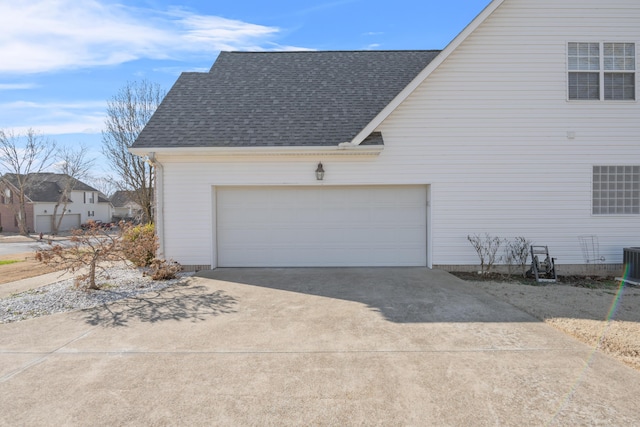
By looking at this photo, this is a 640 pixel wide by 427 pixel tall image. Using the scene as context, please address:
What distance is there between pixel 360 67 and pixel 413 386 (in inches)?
424

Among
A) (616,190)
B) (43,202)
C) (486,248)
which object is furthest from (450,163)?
(43,202)

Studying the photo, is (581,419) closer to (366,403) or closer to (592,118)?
(366,403)

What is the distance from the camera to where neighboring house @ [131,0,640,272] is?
8641 mm

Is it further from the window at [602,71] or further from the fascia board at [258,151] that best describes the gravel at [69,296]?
the window at [602,71]

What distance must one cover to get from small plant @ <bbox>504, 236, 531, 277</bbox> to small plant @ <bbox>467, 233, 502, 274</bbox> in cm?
22

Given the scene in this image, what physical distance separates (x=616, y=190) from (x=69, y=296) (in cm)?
1259

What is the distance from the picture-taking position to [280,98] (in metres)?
10.3

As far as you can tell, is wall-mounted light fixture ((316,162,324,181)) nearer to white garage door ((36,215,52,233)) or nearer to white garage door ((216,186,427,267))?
white garage door ((216,186,427,267))

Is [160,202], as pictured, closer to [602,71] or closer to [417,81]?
[417,81]

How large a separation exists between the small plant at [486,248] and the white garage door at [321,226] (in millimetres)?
1249

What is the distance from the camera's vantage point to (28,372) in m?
3.80

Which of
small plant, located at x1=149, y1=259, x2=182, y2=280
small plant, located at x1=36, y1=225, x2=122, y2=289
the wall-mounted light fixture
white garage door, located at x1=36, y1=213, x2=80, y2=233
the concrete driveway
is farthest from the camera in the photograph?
white garage door, located at x1=36, y1=213, x2=80, y2=233

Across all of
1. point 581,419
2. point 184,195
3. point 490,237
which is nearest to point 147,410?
point 581,419

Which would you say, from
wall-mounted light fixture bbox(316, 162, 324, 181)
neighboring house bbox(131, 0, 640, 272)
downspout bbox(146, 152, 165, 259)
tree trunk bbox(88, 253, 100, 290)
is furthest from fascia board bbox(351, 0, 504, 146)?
tree trunk bbox(88, 253, 100, 290)
